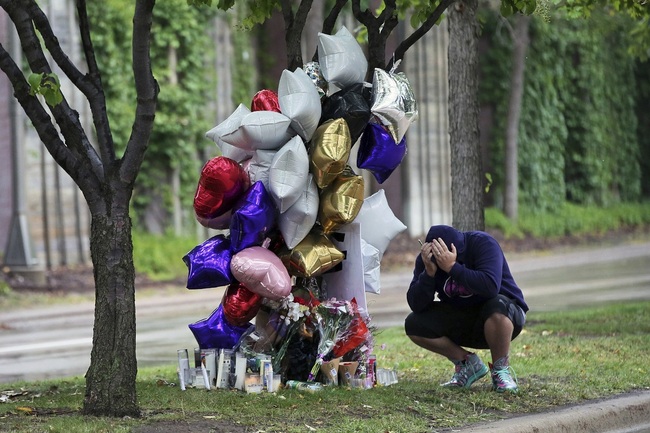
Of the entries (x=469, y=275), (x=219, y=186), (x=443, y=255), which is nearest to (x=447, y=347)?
(x=469, y=275)

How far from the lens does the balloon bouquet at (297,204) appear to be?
291 inches

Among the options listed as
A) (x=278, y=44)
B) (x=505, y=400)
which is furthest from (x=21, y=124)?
(x=505, y=400)

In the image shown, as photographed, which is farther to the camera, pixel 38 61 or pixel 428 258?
pixel 428 258

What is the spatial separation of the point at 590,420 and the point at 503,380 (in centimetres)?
82

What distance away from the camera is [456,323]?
313 inches

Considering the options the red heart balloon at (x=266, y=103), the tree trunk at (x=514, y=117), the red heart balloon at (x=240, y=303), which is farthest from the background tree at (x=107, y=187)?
the tree trunk at (x=514, y=117)

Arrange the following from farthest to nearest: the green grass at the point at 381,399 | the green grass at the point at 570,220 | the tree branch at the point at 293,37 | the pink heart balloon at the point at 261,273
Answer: the green grass at the point at 570,220 → the tree branch at the point at 293,37 → the pink heart balloon at the point at 261,273 → the green grass at the point at 381,399

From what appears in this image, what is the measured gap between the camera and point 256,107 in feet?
26.1

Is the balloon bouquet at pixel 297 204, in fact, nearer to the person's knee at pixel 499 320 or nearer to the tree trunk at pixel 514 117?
the person's knee at pixel 499 320

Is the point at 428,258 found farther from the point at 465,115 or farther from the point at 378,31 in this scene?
the point at 465,115

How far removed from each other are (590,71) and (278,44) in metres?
9.89

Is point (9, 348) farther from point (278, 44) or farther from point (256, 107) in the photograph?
point (278, 44)

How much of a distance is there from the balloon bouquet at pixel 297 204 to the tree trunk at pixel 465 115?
289 centimetres

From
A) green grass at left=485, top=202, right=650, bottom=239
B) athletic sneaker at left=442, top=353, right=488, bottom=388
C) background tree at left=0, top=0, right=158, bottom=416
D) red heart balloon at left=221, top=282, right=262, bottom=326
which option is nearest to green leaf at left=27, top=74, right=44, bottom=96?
background tree at left=0, top=0, right=158, bottom=416
